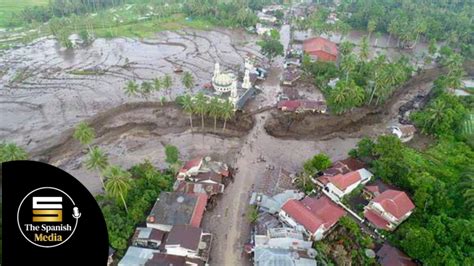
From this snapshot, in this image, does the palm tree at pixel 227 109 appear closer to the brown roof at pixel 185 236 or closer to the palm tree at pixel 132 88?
the palm tree at pixel 132 88

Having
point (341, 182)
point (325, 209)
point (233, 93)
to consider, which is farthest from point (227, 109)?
point (325, 209)

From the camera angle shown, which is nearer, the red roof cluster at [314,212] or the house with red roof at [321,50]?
the red roof cluster at [314,212]

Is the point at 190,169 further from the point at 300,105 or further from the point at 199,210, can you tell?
the point at 300,105

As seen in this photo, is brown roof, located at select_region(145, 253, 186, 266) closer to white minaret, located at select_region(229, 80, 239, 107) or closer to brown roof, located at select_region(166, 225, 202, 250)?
brown roof, located at select_region(166, 225, 202, 250)

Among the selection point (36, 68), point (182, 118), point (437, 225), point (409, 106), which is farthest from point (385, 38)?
point (36, 68)

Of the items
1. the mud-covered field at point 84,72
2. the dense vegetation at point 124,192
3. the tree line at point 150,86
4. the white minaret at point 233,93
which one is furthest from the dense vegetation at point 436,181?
the mud-covered field at point 84,72

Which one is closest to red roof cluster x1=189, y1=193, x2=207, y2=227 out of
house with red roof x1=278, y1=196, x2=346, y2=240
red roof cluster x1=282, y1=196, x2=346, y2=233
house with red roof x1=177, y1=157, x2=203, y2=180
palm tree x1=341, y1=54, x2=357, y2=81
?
house with red roof x1=177, y1=157, x2=203, y2=180

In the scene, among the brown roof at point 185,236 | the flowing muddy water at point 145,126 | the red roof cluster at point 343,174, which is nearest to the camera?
the brown roof at point 185,236
